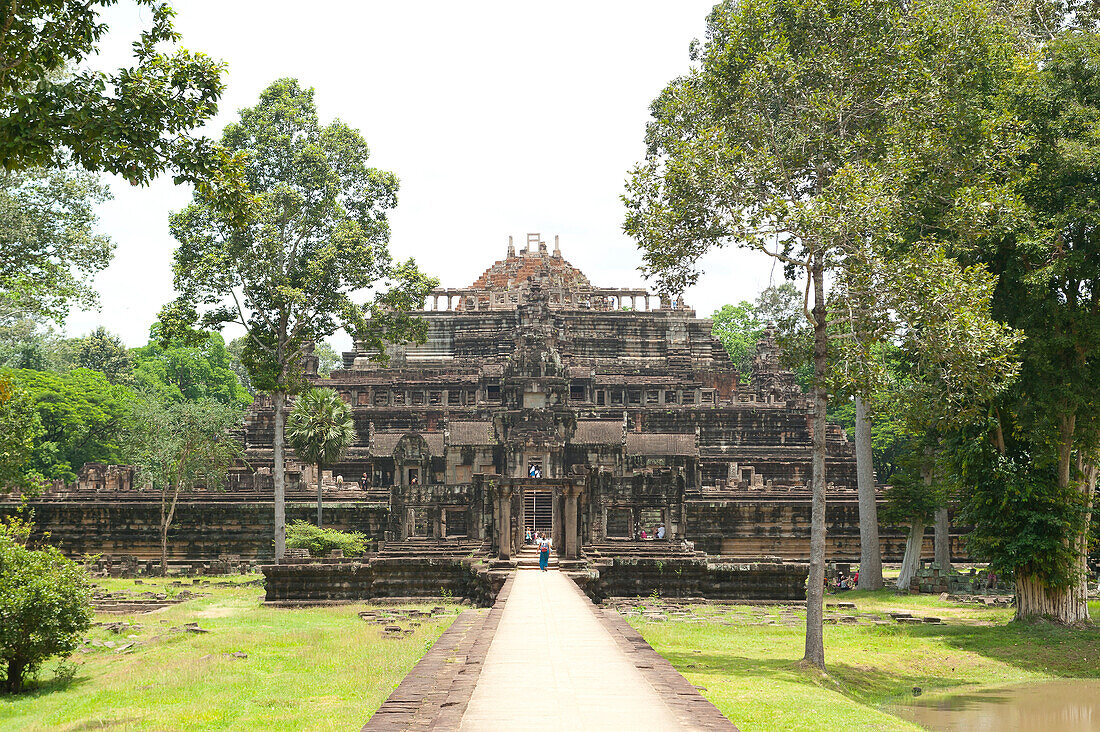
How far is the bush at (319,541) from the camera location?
3359 cm

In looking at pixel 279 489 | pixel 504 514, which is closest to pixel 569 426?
pixel 504 514

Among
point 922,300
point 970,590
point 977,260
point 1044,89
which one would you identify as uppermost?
point 1044,89

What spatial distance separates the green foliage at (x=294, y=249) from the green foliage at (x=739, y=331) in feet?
173

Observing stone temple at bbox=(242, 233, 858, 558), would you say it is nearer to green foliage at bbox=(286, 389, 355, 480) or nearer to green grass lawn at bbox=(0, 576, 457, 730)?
green foliage at bbox=(286, 389, 355, 480)

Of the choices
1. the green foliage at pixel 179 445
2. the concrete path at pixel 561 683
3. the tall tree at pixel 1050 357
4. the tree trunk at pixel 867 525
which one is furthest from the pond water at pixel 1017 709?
the green foliage at pixel 179 445

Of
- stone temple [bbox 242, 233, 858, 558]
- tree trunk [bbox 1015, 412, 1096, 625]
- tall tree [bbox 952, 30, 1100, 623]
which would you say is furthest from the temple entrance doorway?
tree trunk [bbox 1015, 412, 1096, 625]

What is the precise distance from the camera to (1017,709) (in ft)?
51.4

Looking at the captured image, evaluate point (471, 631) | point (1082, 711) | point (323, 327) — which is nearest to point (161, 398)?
point (323, 327)

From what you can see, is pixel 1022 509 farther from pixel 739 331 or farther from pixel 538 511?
pixel 739 331

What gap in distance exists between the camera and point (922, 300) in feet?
53.7

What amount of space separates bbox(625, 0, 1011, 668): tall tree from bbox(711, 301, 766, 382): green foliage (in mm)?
62988

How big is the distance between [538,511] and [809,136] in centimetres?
2431

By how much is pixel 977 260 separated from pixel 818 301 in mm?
5804

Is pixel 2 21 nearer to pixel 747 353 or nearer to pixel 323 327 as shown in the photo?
pixel 323 327
